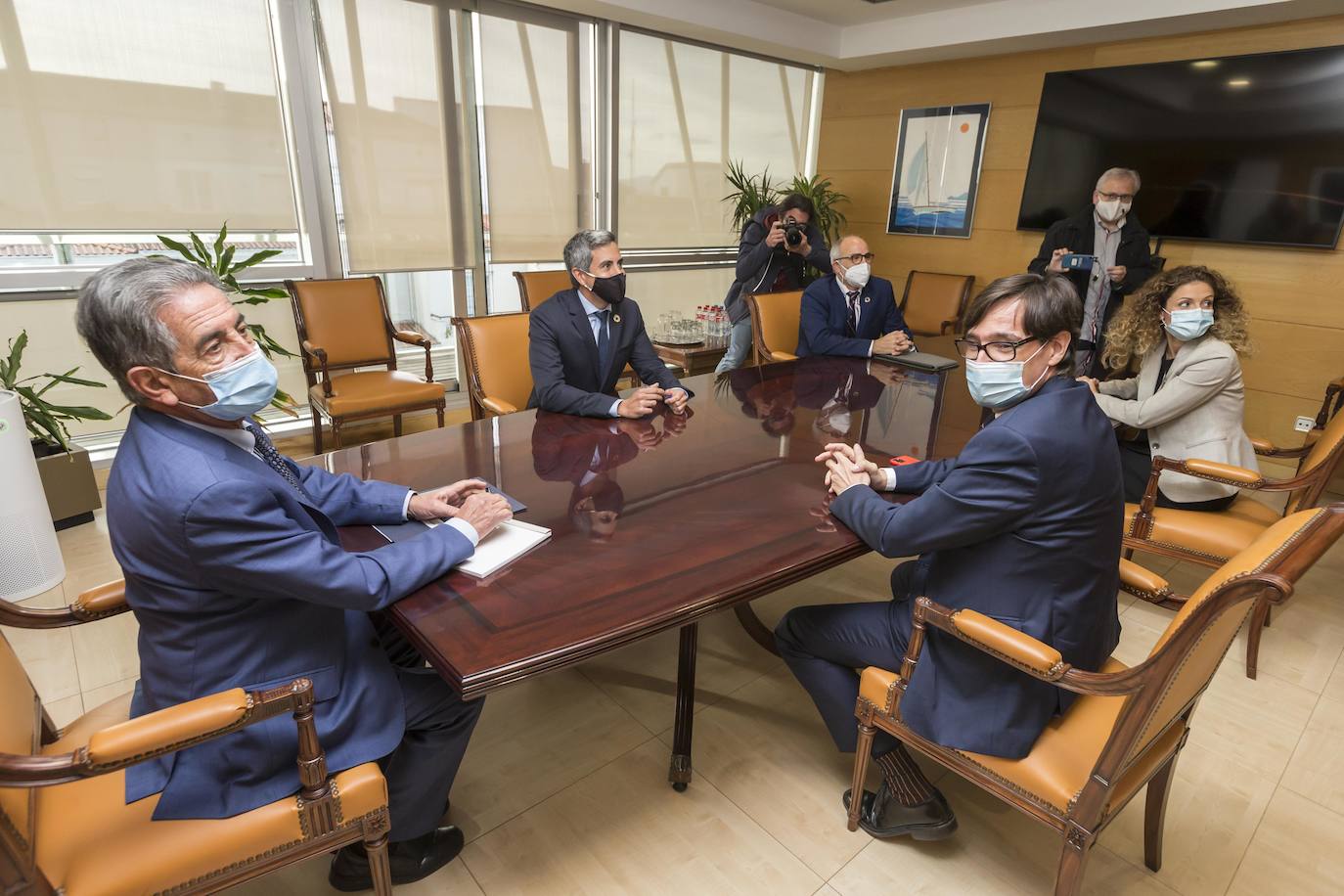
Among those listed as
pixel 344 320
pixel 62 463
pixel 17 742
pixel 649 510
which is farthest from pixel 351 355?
pixel 17 742

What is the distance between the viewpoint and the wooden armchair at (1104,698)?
1105 mm

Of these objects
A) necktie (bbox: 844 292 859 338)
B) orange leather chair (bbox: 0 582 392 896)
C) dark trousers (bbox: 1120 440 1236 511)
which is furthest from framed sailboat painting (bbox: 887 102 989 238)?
orange leather chair (bbox: 0 582 392 896)

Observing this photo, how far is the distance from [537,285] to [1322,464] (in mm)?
3318

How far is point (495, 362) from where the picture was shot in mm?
2768

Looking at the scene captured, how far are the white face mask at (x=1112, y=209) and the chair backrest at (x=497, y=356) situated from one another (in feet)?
10.3

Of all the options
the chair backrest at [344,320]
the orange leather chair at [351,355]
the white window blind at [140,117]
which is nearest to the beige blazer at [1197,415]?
the orange leather chair at [351,355]

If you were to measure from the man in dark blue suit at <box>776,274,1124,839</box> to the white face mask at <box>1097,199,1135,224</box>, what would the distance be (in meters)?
2.89

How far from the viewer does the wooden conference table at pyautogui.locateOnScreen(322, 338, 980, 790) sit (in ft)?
3.79

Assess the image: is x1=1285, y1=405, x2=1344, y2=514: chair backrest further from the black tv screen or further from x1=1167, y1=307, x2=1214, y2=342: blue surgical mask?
the black tv screen

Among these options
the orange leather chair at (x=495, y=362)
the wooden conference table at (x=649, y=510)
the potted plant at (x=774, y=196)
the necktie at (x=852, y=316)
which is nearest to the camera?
the wooden conference table at (x=649, y=510)

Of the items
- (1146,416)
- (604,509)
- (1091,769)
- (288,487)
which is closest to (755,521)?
(604,509)

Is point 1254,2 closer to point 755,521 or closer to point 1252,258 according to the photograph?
point 1252,258

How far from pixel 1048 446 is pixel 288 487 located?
1.33m

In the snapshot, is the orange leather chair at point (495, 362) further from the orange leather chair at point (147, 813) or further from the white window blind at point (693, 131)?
the white window blind at point (693, 131)
